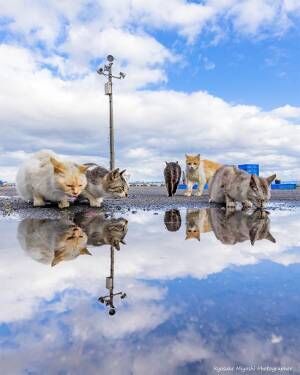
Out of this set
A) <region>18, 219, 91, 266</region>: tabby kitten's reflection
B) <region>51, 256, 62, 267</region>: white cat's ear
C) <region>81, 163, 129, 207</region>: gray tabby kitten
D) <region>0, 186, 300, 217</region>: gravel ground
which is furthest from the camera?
<region>81, 163, 129, 207</region>: gray tabby kitten

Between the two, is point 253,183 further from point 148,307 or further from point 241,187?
point 148,307

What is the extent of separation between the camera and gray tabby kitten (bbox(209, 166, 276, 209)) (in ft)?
22.0

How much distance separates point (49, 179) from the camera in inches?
258

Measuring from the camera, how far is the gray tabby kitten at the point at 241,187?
22.0ft

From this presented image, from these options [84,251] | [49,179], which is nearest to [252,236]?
[84,251]

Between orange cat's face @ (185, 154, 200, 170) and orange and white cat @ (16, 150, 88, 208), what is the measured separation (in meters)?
Result: 5.92

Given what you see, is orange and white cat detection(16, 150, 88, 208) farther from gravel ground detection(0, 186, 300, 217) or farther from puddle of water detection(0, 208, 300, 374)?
puddle of water detection(0, 208, 300, 374)

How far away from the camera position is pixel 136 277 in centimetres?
204

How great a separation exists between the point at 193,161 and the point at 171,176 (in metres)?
1.23

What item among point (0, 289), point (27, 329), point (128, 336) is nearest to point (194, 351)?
point (128, 336)

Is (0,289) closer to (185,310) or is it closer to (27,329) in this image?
(27,329)

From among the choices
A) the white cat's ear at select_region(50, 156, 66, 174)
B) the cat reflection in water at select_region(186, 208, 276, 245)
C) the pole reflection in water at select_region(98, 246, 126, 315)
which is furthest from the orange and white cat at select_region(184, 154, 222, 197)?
the pole reflection in water at select_region(98, 246, 126, 315)

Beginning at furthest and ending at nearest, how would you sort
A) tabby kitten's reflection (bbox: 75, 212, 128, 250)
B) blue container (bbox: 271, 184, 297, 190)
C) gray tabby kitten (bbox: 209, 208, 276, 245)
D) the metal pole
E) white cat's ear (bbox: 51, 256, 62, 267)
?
1. blue container (bbox: 271, 184, 297, 190)
2. the metal pole
3. gray tabby kitten (bbox: 209, 208, 276, 245)
4. tabby kitten's reflection (bbox: 75, 212, 128, 250)
5. white cat's ear (bbox: 51, 256, 62, 267)

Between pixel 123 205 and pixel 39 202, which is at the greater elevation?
pixel 39 202
